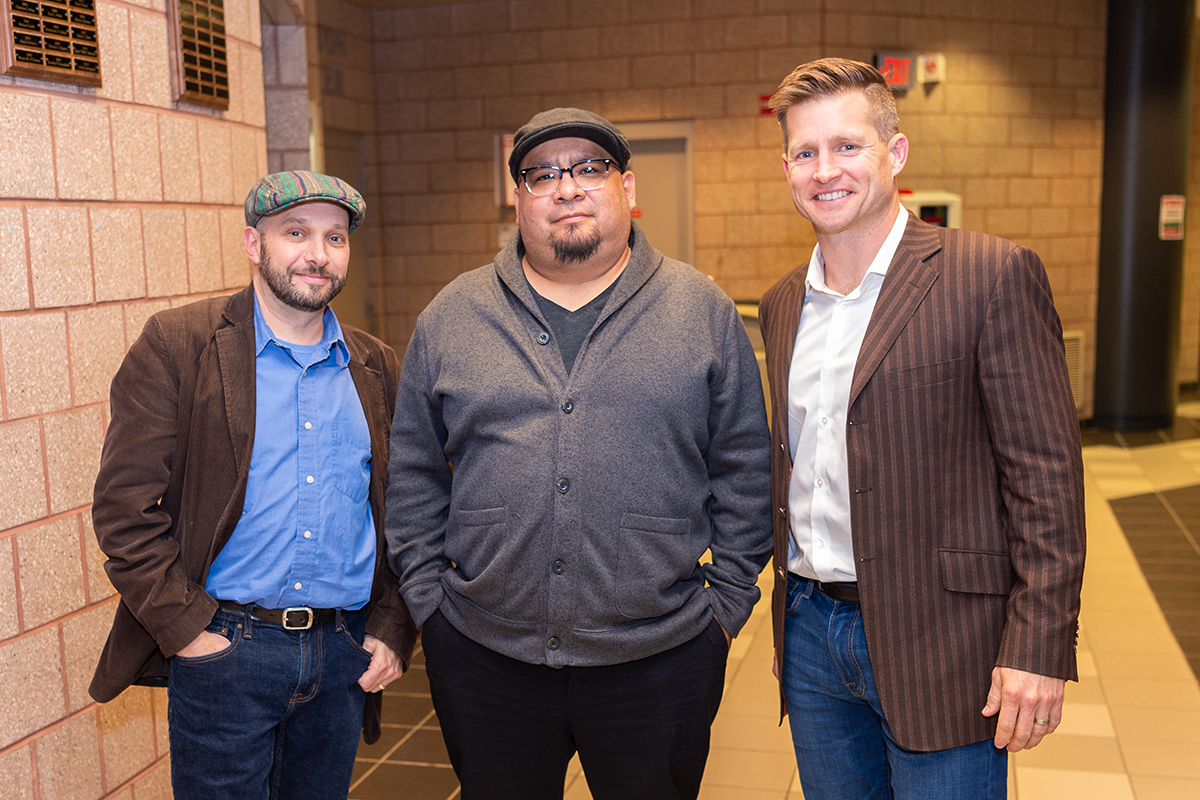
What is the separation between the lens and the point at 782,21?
6.57 m

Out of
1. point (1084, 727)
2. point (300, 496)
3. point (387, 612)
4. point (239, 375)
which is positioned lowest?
point (1084, 727)

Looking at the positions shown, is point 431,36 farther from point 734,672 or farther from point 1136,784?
point 1136,784

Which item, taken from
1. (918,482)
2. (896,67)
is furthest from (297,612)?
(896,67)

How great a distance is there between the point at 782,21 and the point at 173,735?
600 centimetres

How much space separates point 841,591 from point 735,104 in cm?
563

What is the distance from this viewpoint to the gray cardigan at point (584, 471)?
1.75 metres

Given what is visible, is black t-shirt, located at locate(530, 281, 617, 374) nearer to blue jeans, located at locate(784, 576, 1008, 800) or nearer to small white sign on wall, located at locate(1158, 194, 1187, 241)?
blue jeans, located at locate(784, 576, 1008, 800)

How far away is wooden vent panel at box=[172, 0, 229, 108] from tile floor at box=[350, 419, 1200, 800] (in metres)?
2.00

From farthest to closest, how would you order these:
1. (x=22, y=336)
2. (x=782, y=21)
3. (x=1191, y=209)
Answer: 1. (x=1191, y=209)
2. (x=782, y=21)
3. (x=22, y=336)

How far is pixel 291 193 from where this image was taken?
1.81 metres

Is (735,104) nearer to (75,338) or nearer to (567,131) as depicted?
(567,131)

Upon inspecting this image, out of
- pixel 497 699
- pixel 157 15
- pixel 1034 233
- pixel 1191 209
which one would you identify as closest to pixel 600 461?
pixel 497 699

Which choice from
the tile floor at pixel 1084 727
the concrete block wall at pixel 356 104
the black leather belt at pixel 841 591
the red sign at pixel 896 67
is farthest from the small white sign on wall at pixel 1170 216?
the black leather belt at pixel 841 591

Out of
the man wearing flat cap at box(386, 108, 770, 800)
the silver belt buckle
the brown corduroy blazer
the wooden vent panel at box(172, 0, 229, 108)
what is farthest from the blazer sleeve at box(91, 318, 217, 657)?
the wooden vent panel at box(172, 0, 229, 108)
